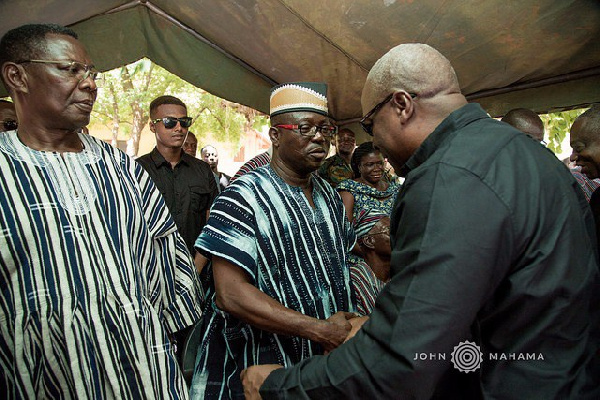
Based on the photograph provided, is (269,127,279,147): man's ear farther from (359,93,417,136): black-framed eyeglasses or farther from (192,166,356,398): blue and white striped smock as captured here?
(359,93,417,136): black-framed eyeglasses

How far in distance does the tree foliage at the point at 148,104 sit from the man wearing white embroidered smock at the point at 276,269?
12.4 metres

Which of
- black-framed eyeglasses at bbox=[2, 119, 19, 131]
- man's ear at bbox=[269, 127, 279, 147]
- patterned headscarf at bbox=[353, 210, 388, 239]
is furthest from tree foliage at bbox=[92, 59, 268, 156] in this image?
man's ear at bbox=[269, 127, 279, 147]

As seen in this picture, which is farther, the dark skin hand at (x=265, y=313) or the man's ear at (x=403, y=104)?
the dark skin hand at (x=265, y=313)

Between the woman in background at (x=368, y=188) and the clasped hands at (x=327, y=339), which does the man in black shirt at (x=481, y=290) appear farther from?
the woman in background at (x=368, y=188)

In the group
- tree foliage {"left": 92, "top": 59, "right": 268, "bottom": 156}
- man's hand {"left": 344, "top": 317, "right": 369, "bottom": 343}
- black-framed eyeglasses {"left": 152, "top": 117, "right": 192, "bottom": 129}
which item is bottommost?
man's hand {"left": 344, "top": 317, "right": 369, "bottom": 343}

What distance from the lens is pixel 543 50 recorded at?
3.31 meters

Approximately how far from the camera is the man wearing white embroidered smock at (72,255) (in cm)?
148

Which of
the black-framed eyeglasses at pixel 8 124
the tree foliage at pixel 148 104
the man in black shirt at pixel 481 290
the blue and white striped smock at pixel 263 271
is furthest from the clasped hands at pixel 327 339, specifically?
the tree foliage at pixel 148 104

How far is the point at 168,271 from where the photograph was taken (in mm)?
1936

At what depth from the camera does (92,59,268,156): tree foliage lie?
15664 mm

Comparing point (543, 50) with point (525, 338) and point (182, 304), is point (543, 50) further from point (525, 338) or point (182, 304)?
point (182, 304)

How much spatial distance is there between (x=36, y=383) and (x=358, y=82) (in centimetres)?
395

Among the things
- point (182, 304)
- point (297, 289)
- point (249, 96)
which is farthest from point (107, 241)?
point (249, 96)

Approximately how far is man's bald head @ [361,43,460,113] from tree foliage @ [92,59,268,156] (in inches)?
519
